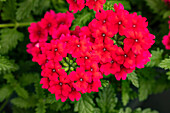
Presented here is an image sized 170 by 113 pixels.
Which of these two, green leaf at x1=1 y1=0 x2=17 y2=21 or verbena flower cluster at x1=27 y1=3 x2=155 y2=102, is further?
green leaf at x1=1 y1=0 x2=17 y2=21

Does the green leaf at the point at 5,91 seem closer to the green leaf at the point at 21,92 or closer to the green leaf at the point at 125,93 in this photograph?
the green leaf at the point at 21,92

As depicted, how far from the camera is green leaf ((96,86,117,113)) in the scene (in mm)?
1696

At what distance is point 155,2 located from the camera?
2113mm

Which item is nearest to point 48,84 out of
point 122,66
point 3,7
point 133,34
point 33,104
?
point 122,66

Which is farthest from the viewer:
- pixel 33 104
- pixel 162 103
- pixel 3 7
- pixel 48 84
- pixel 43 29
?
pixel 162 103

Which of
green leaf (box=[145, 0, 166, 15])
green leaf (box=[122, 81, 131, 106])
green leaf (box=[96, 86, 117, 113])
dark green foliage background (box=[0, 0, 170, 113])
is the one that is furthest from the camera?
green leaf (box=[145, 0, 166, 15])

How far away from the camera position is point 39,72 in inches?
74.2

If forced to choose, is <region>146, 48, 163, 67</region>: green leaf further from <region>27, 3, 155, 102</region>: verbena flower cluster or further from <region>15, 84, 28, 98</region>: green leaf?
<region>15, 84, 28, 98</region>: green leaf

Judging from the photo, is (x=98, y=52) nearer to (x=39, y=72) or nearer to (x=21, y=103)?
(x=39, y=72)

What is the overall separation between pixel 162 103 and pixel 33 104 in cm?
161

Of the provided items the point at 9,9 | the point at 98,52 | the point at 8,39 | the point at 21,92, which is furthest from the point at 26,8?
the point at 98,52

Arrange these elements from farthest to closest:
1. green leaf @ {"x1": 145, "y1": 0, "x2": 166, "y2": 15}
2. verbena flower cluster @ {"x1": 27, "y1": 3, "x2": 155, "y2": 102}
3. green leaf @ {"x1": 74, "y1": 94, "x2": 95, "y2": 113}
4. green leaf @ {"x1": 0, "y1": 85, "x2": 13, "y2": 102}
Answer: green leaf @ {"x1": 145, "y1": 0, "x2": 166, "y2": 15}
green leaf @ {"x1": 0, "y1": 85, "x2": 13, "y2": 102}
green leaf @ {"x1": 74, "y1": 94, "x2": 95, "y2": 113}
verbena flower cluster @ {"x1": 27, "y1": 3, "x2": 155, "y2": 102}

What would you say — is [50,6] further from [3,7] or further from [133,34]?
[133,34]

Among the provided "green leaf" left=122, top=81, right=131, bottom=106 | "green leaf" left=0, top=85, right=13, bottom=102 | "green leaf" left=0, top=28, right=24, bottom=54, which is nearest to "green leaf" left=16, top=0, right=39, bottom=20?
"green leaf" left=0, top=28, right=24, bottom=54
